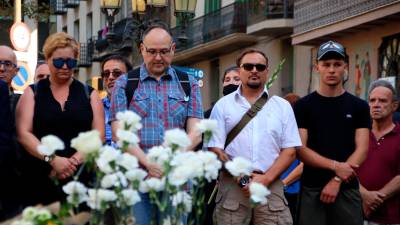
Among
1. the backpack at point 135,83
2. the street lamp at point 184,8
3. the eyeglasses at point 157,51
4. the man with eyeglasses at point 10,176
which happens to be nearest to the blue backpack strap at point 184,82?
the backpack at point 135,83

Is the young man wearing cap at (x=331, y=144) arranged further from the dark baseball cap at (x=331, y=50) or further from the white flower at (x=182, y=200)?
the white flower at (x=182, y=200)

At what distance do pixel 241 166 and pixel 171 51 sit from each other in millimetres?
3415

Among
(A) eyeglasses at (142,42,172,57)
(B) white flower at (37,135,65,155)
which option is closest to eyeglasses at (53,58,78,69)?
(A) eyeglasses at (142,42,172,57)

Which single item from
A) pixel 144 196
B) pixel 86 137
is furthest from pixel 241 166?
pixel 144 196

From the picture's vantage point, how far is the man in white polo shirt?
31.7 ft

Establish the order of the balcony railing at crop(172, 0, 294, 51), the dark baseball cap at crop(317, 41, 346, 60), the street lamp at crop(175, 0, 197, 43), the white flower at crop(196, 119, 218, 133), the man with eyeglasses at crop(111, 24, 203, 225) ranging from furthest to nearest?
the balcony railing at crop(172, 0, 294, 51), the street lamp at crop(175, 0, 197, 43), the dark baseball cap at crop(317, 41, 346, 60), the man with eyeglasses at crop(111, 24, 203, 225), the white flower at crop(196, 119, 218, 133)

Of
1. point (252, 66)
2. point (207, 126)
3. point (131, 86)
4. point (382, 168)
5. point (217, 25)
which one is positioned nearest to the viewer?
point (207, 126)

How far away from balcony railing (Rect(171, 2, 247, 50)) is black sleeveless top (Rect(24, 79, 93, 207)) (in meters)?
27.2

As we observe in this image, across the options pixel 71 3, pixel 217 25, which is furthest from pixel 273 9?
pixel 71 3

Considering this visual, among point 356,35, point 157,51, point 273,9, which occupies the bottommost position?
point 157,51

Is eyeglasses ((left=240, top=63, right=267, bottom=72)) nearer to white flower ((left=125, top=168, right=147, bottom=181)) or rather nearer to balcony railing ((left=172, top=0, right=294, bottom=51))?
white flower ((left=125, top=168, right=147, bottom=181))

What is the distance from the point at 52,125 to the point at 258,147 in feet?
5.36

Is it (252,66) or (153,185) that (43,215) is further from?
(252,66)

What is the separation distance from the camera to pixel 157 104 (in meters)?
9.28
